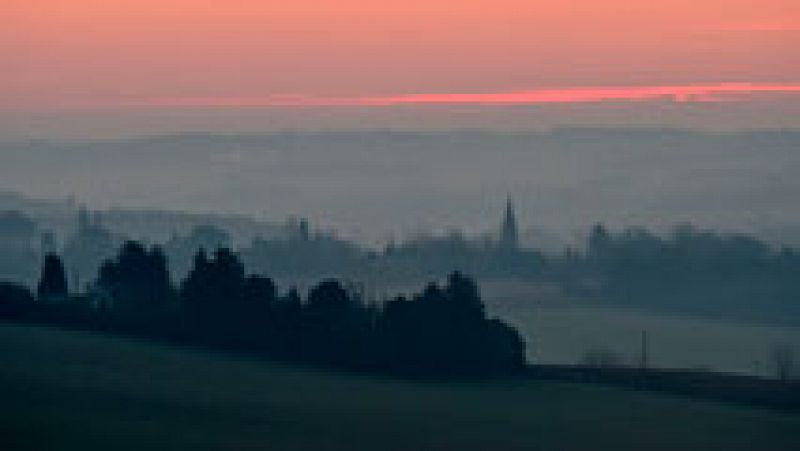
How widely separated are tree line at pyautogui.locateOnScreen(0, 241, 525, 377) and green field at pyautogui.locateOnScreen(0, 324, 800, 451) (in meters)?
3.31

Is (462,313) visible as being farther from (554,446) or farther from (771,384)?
(554,446)

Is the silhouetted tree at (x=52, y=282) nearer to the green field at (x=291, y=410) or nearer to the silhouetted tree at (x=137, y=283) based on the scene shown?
the silhouetted tree at (x=137, y=283)

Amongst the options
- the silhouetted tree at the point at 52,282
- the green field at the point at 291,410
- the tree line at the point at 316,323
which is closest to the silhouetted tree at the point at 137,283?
the tree line at the point at 316,323

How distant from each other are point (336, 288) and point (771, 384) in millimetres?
19968

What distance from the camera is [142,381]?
109 m

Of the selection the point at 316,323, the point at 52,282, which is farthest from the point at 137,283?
the point at 316,323

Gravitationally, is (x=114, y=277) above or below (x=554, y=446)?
above

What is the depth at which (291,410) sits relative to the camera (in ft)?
344

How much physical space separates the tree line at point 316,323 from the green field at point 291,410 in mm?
3310

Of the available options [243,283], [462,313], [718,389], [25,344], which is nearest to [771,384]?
[718,389]

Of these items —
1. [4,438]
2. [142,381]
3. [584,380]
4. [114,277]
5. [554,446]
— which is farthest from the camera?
[114,277]

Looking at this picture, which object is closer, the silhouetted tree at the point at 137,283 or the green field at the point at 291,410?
the green field at the point at 291,410

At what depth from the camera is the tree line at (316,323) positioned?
124 m

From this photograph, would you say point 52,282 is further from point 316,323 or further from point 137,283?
point 316,323
